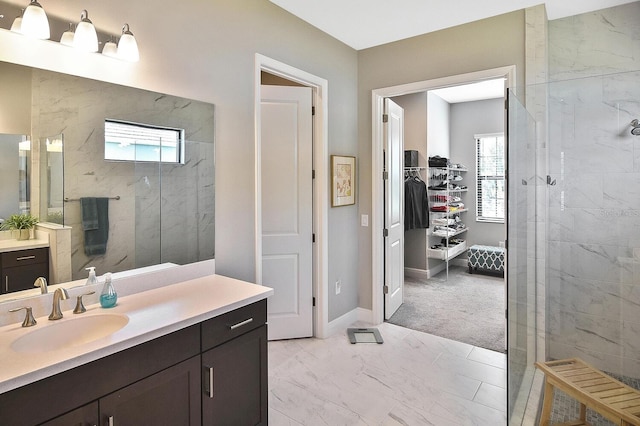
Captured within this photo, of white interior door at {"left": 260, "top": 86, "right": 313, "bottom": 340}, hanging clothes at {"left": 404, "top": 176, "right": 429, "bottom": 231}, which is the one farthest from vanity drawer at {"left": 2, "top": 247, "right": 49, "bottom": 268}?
hanging clothes at {"left": 404, "top": 176, "right": 429, "bottom": 231}

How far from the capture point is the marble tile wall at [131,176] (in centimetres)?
174

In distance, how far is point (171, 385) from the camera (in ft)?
5.14

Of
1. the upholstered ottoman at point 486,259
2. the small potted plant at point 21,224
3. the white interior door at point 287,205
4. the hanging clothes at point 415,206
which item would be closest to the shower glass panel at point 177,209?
the small potted plant at point 21,224

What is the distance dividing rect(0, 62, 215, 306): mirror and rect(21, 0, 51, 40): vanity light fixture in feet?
0.50

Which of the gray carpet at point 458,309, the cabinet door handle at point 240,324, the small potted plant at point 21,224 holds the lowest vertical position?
the gray carpet at point 458,309

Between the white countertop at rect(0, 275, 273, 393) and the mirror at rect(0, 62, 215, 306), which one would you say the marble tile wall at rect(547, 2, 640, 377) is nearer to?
the white countertop at rect(0, 275, 273, 393)

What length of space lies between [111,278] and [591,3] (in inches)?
145

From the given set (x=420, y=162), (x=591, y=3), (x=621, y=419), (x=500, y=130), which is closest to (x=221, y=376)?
(x=621, y=419)

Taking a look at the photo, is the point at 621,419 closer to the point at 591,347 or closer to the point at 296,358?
the point at 591,347

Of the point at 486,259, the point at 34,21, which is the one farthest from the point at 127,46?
the point at 486,259

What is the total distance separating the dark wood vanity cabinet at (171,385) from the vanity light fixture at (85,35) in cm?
140

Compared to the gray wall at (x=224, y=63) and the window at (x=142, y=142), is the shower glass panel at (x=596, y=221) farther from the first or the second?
the window at (x=142, y=142)

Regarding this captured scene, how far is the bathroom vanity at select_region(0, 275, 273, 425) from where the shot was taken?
1.20m

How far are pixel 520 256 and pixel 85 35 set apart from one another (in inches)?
106
